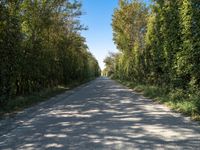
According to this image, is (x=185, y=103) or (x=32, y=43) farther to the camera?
(x=32, y=43)

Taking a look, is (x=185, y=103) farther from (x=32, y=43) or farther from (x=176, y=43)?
(x=32, y=43)

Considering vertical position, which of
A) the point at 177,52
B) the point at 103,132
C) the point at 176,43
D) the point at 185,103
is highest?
the point at 176,43

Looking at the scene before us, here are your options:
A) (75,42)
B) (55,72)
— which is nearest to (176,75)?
(55,72)

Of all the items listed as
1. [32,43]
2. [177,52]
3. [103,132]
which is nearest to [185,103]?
[177,52]

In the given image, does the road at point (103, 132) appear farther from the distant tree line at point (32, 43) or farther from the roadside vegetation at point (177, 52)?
the distant tree line at point (32, 43)

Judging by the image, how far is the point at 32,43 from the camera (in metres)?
24.3

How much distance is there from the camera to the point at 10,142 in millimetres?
8289

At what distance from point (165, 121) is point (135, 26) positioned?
28687 millimetres

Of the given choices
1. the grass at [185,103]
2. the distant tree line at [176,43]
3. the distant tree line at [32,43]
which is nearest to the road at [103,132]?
the grass at [185,103]

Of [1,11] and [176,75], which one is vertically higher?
[1,11]

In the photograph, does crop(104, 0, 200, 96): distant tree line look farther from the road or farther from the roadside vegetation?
the road

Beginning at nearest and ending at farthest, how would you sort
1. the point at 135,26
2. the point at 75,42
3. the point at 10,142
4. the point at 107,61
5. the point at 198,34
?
the point at 10,142 < the point at 198,34 < the point at 135,26 < the point at 75,42 < the point at 107,61

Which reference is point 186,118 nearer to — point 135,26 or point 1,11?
point 1,11

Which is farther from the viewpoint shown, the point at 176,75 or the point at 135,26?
the point at 135,26
